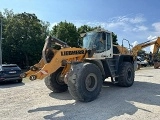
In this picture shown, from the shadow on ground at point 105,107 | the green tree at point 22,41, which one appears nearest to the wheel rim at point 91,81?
the shadow on ground at point 105,107

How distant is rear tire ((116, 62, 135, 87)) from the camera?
460 inches

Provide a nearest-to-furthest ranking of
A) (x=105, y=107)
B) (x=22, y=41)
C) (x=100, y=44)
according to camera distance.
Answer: (x=105, y=107) → (x=100, y=44) → (x=22, y=41)

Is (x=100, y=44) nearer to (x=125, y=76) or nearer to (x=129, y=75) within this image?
(x=125, y=76)

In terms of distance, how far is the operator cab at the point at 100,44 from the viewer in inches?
430

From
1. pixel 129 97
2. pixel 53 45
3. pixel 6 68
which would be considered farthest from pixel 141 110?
pixel 6 68

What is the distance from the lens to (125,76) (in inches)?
462

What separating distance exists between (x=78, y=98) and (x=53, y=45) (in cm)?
245

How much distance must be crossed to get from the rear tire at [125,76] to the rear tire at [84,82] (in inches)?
104

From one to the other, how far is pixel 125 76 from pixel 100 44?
7.18ft

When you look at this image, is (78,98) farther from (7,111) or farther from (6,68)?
(6,68)

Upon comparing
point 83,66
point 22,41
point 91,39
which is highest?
point 22,41

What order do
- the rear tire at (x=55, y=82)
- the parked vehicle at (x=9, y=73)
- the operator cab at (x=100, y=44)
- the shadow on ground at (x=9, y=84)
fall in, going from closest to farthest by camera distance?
the rear tire at (x=55, y=82) < the operator cab at (x=100, y=44) < the shadow on ground at (x=9, y=84) < the parked vehicle at (x=9, y=73)

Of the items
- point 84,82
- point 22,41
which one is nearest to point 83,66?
point 84,82

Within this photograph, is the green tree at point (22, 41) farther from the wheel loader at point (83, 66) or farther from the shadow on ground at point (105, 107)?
the shadow on ground at point (105, 107)
